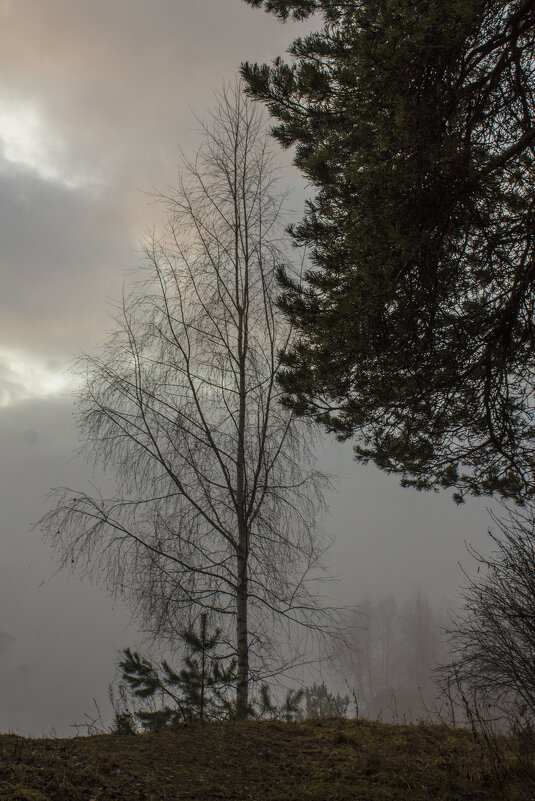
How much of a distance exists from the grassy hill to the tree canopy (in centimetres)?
262

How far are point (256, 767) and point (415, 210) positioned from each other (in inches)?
180

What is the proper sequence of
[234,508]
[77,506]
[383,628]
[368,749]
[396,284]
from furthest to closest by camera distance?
1. [383,628]
2. [234,508]
3. [77,506]
4. [368,749]
5. [396,284]

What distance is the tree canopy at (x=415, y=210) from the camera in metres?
3.59

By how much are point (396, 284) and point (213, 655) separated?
5014 mm

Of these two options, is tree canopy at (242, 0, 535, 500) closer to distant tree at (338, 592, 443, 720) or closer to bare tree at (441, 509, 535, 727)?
bare tree at (441, 509, 535, 727)

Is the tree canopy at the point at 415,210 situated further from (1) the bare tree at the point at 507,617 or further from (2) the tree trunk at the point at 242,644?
(2) the tree trunk at the point at 242,644

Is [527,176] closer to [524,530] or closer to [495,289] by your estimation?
[495,289]

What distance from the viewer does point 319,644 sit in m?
6.76

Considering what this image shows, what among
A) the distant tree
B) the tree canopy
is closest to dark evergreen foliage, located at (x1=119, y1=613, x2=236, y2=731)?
the tree canopy

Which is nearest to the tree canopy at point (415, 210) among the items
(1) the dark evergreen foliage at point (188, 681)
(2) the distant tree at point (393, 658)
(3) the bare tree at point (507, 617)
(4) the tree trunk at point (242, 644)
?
(3) the bare tree at point (507, 617)

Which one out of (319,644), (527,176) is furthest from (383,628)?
(527,176)

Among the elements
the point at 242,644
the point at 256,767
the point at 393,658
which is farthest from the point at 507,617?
the point at 393,658

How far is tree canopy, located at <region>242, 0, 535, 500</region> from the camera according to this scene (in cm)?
359

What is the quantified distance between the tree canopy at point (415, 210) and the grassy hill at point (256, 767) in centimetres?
262
